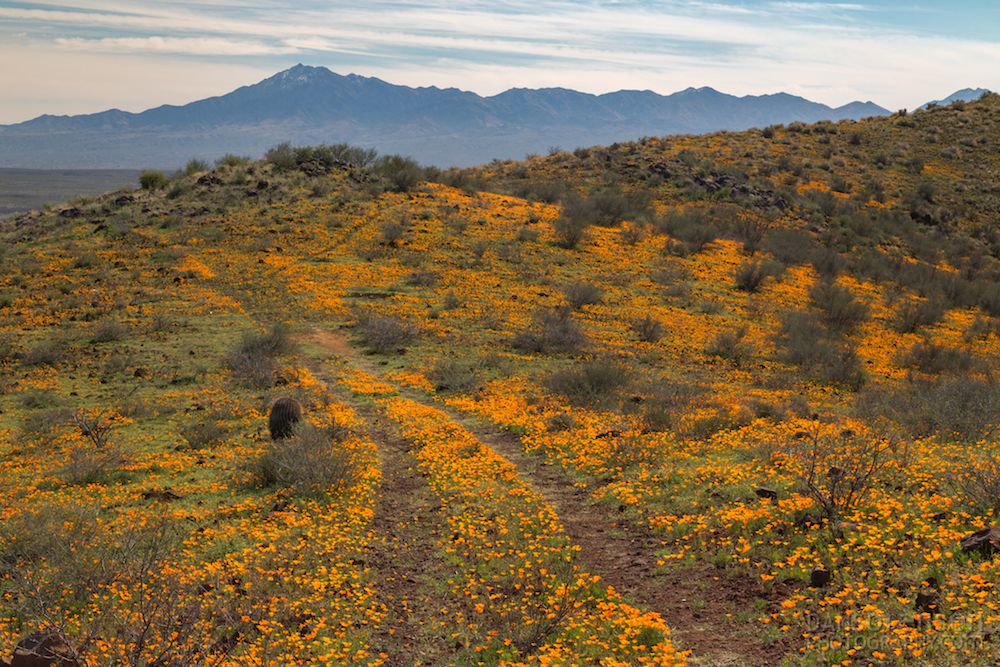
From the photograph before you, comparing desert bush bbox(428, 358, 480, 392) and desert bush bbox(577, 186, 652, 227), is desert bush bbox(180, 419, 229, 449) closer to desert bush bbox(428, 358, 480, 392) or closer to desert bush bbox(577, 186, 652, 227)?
desert bush bbox(428, 358, 480, 392)

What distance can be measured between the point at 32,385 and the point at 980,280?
148ft

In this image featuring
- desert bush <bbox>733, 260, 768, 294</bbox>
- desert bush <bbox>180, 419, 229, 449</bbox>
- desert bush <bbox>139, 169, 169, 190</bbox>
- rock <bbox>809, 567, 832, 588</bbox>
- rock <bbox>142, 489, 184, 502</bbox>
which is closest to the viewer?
rock <bbox>809, 567, 832, 588</bbox>

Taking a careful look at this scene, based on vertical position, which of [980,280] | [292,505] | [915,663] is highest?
[980,280]

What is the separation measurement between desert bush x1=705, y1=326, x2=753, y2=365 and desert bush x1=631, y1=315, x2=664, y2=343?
1.98m

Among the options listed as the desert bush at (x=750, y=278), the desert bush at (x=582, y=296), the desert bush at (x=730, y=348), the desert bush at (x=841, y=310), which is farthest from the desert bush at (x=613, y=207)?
the desert bush at (x=730, y=348)

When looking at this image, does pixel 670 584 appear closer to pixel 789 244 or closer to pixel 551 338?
pixel 551 338

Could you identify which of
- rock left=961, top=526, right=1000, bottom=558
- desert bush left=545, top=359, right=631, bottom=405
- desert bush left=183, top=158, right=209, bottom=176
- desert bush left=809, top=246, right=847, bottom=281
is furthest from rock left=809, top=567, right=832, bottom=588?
desert bush left=183, top=158, right=209, bottom=176

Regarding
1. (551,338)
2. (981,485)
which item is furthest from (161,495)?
(551,338)

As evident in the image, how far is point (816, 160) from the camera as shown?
203ft

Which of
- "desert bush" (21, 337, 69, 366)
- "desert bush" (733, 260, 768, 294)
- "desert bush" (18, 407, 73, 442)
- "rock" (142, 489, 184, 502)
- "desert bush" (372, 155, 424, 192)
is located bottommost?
"rock" (142, 489, 184, 502)

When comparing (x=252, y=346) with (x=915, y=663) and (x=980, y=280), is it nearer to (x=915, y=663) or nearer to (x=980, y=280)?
(x=915, y=663)

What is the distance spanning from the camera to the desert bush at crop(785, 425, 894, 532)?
10.3 m

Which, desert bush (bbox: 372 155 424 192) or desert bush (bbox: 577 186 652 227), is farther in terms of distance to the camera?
desert bush (bbox: 372 155 424 192)

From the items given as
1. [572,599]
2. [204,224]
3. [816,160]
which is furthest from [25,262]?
[816,160]
